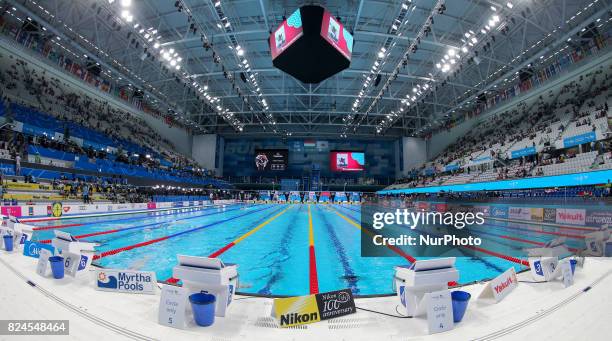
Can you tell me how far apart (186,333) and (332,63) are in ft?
37.3

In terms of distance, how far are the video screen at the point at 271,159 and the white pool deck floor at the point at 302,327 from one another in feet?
106

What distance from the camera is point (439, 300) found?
2.24 metres

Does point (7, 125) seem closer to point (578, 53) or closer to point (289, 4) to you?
point (289, 4)

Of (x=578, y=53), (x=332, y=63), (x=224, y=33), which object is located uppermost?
(x=578, y=53)

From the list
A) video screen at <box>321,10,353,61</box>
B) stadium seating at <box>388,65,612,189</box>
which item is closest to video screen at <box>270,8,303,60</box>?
video screen at <box>321,10,353,61</box>

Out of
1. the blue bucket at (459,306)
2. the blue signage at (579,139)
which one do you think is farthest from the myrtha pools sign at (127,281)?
the blue signage at (579,139)

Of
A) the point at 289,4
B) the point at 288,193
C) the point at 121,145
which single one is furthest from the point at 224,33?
the point at 288,193

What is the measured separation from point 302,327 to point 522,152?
23.7 m

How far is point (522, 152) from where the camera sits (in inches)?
786

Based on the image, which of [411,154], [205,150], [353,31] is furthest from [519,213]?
[205,150]

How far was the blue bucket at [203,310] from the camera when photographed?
87.8 inches

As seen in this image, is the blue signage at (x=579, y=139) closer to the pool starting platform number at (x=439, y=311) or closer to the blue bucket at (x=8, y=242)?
the pool starting platform number at (x=439, y=311)

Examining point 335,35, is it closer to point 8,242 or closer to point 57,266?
point 57,266

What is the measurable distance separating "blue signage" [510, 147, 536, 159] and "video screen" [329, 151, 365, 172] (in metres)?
17.5
